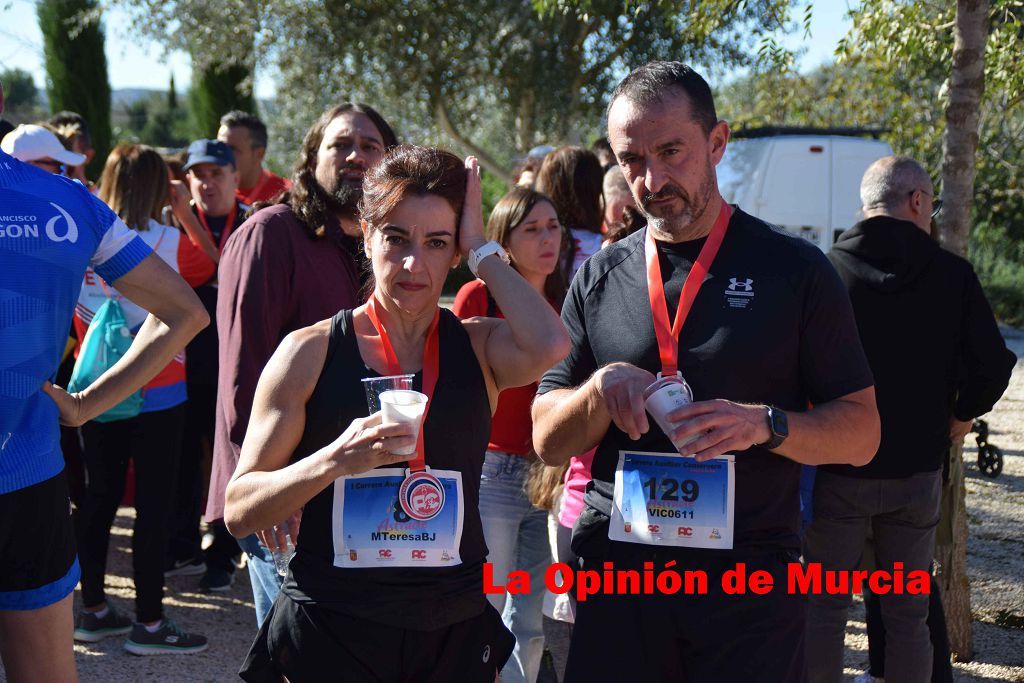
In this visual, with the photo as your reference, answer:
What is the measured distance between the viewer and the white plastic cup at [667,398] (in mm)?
2254

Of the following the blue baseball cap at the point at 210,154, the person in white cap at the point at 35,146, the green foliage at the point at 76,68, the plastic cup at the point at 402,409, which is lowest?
the plastic cup at the point at 402,409

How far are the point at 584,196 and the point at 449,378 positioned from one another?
2854mm

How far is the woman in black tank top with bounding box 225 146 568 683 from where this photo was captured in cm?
232

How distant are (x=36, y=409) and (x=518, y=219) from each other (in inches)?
83.2

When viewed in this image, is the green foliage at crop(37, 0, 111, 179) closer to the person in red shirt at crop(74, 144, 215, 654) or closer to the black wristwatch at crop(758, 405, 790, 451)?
the person in red shirt at crop(74, 144, 215, 654)

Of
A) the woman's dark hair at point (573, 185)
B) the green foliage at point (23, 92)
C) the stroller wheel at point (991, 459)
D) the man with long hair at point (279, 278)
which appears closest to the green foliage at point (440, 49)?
the stroller wheel at point (991, 459)

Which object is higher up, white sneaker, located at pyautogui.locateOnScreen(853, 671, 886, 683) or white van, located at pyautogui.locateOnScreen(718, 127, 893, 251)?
white van, located at pyautogui.locateOnScreen(718, 127, 893, 251)

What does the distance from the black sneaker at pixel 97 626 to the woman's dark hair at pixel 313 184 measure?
2.38 m

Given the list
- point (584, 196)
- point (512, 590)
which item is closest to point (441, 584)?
point (512, 590)

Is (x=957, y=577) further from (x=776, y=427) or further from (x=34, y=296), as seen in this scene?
(x=34, y=296)

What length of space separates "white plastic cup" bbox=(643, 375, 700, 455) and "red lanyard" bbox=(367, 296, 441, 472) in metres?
0.50

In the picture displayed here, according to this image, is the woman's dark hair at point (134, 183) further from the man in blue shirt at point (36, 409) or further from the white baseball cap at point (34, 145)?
the man in blue shirt at point (36, 409)

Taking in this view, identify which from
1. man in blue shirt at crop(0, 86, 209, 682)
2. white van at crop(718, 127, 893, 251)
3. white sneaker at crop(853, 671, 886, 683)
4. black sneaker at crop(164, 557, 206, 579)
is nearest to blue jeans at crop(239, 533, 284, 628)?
man in blue shirt at crop(0, 86, 209, 682)

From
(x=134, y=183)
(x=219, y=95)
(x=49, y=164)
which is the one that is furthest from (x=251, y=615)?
(x=219, y=95)
